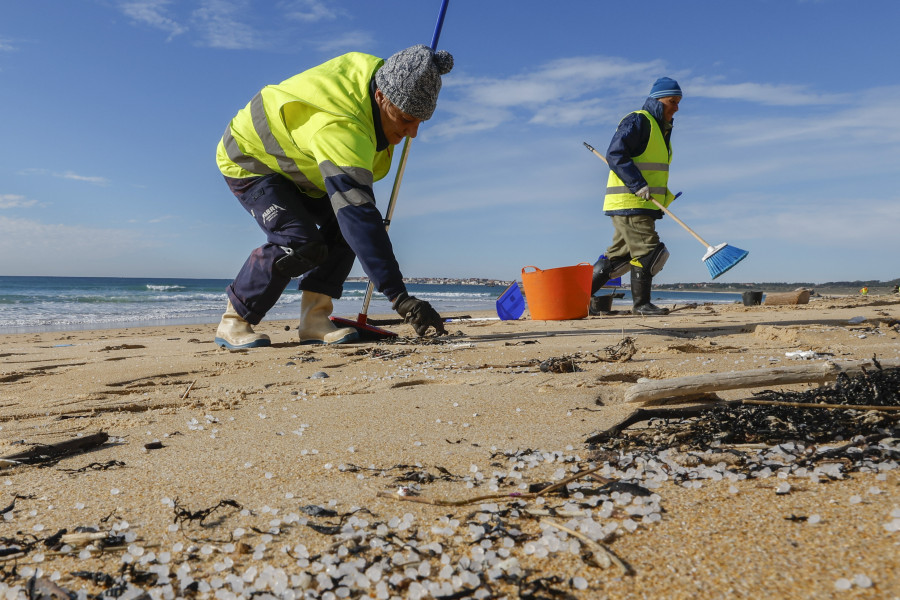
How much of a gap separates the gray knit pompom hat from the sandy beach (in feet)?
5.55

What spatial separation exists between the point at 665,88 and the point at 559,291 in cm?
246

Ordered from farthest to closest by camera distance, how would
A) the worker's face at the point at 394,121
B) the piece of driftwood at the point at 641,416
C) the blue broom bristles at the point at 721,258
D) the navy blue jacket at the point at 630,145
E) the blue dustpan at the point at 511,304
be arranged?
1. the blue dustpan at the point at 511,304
2. the navy blue jacket at the point at 630,145
3. the blue broom bristles at the point at 721,258
4. the worker's face at the point at 394,121
5. the piece of driftwood at the point at 641,416

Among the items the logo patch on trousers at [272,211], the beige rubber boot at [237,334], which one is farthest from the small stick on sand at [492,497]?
the beige rubber boot at [237,334]

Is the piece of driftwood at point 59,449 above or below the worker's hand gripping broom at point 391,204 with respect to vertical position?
below

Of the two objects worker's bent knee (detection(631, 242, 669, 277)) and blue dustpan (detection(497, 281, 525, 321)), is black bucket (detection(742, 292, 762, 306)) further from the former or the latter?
blue dustpan (detection(497, 281, 525, 321))

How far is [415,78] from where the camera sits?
3223 millimetres

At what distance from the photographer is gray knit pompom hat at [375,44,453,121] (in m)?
3.23

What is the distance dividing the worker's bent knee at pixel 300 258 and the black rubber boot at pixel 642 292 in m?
3.92

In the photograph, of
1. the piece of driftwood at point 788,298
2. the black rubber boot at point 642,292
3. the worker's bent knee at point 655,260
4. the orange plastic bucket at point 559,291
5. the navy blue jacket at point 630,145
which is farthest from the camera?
the piece of driftwood at point 788,298

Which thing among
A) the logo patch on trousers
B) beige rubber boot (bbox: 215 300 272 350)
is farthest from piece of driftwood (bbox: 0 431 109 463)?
beige rubber boot (bbox: 215 300 272 350)

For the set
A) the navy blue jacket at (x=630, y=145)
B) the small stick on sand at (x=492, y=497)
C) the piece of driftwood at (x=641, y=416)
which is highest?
the navy blue jacket at (x=630, y=145)

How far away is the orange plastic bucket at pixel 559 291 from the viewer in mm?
5652

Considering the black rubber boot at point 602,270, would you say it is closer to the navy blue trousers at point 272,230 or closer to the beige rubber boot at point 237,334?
the navy blue trousers at point 272,230

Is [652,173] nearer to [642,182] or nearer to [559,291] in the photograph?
[642,182]
